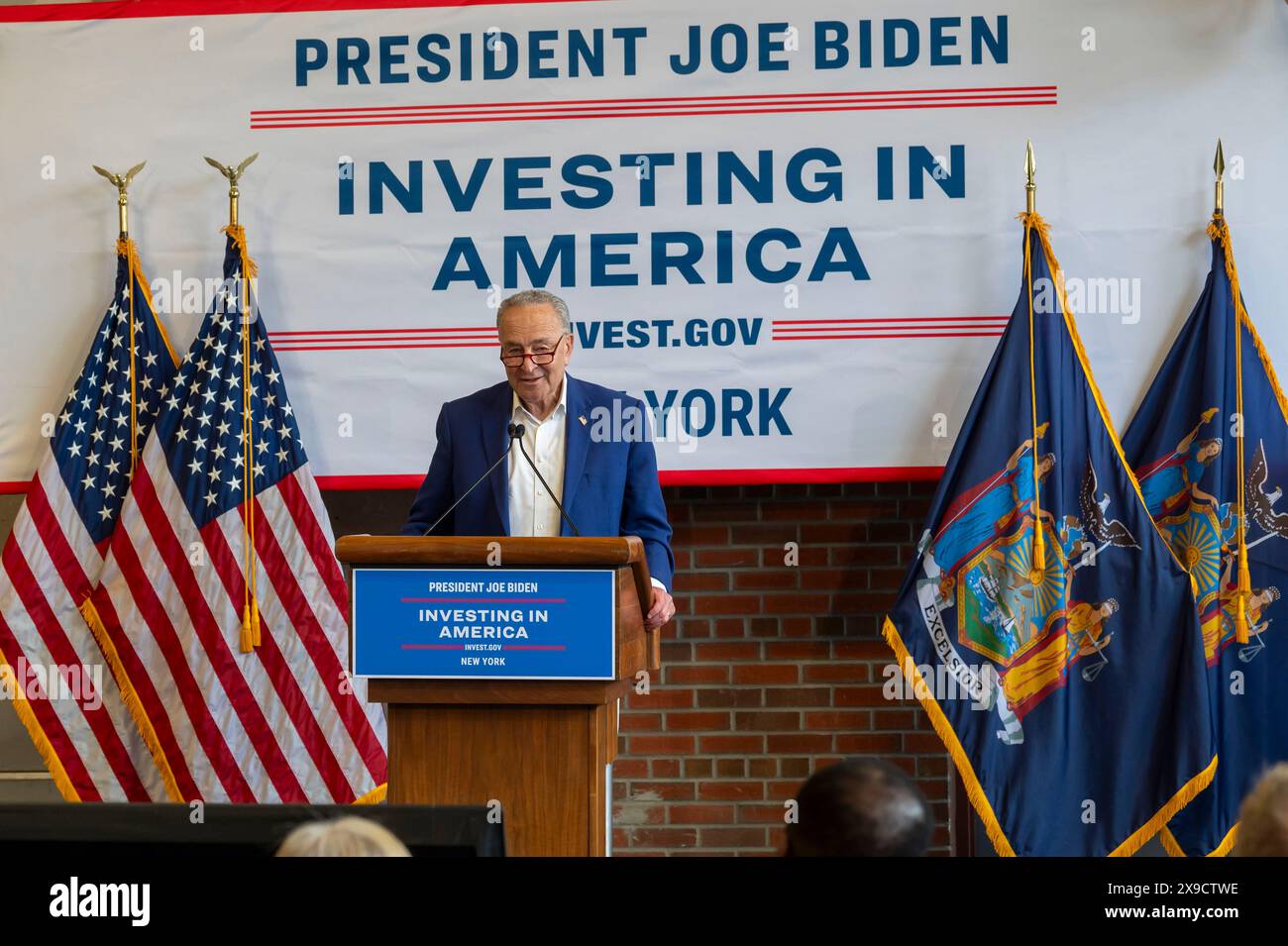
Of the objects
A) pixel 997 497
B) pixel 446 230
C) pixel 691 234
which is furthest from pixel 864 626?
pixel 446 230

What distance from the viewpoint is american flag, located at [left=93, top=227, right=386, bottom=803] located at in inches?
170

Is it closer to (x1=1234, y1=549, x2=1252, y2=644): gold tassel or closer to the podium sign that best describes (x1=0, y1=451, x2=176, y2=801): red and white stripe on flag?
the podium sign

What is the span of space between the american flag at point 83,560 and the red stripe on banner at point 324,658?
541 mm

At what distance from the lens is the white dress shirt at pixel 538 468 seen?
3496 mm

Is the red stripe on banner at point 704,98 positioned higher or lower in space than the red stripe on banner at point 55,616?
higher

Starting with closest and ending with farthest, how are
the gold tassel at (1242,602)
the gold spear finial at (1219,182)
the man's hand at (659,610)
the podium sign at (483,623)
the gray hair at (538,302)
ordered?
1. the podium sign at (483,623)
2. the man's hand at (659,610)
3. the gray hair at (538,302)
4. the gold tassel at (1242,602)
5. the gold spear finial at (1219,182)

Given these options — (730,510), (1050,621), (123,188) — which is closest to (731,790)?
(730,510)

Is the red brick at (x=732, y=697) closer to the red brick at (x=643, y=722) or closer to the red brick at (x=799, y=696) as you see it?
the red brick at (x=799, y=696)

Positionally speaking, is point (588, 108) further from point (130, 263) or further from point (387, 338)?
point (130, 263)

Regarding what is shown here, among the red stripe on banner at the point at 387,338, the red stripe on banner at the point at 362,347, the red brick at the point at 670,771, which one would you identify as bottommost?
the red brick at the point at 670,771

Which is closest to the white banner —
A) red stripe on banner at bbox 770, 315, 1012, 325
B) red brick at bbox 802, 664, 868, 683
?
red stripe on banner at bbox 770, 315, 1012, 325

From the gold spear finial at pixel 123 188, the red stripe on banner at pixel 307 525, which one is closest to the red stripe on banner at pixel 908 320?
the red stripe on banner at pixel 307 525

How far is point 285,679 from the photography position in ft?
14.3

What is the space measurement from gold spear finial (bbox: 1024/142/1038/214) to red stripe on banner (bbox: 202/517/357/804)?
2491 millimetres
